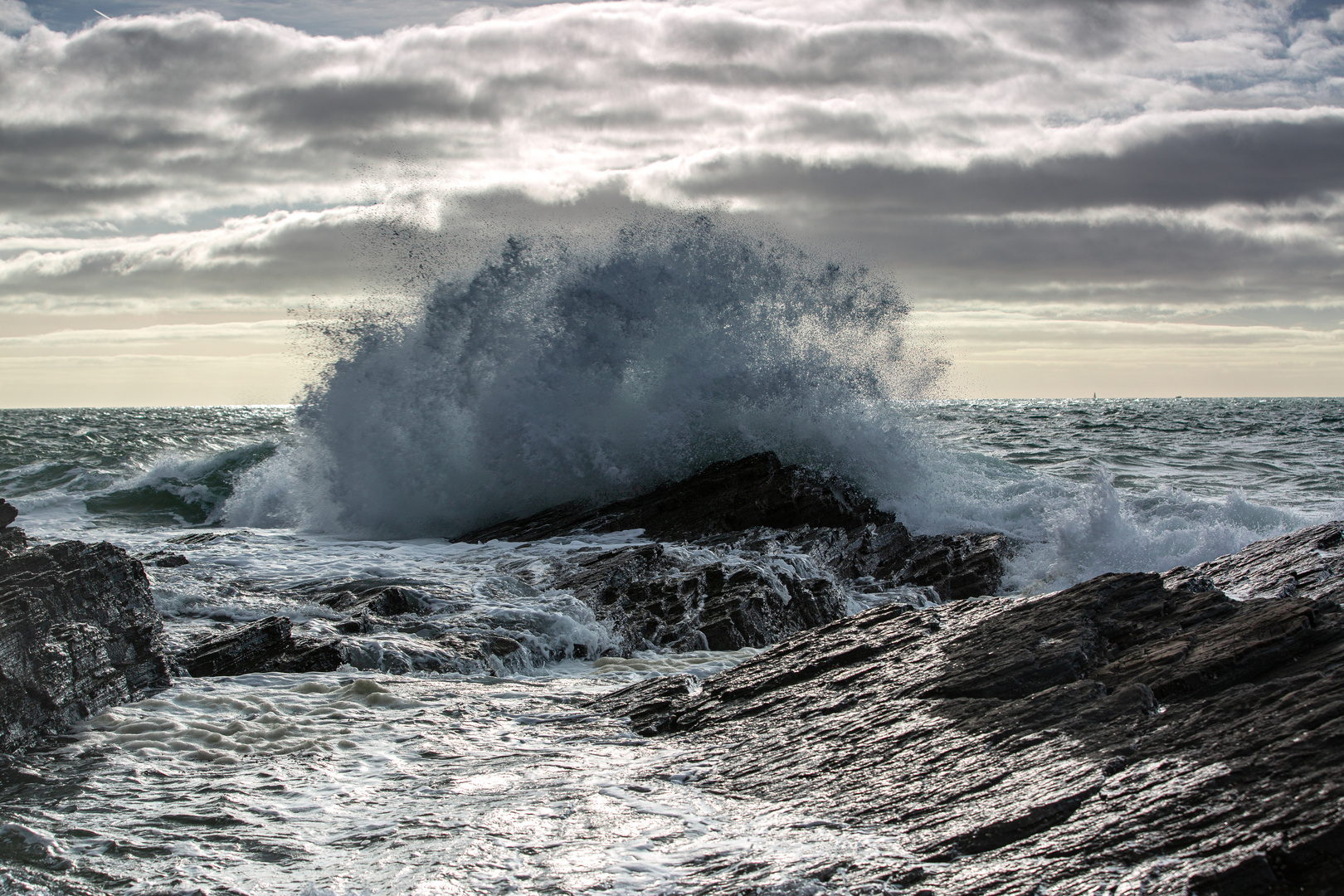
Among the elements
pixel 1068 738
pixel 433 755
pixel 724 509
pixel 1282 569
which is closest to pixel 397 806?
pixel 433 755

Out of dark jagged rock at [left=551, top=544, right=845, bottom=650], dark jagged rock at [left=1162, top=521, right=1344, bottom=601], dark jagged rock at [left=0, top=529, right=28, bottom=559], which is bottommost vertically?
dark jagged rock at [left=551, top=544, right=845, bottom=650]

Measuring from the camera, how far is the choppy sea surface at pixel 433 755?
10.8ft

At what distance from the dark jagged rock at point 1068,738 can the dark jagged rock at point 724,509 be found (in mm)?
4219

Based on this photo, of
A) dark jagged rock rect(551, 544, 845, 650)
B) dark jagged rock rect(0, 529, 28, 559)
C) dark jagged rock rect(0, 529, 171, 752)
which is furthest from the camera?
dark jagged rock rect(551, 544, 845, 650)

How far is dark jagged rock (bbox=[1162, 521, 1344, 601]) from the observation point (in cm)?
493

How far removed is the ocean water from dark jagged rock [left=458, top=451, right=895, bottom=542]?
1.35ft

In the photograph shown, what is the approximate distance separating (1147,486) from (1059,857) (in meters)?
13.2

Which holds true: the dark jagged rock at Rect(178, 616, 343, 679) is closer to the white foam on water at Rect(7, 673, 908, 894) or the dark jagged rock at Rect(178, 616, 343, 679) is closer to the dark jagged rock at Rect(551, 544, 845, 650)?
the white foam on water at Rect(7, 673, 908, 894)

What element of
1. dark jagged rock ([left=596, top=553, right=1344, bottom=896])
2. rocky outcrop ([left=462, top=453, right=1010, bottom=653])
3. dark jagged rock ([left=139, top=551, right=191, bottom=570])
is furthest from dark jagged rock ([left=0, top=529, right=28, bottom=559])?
rocky outcrop ([left=462, top=453, right=1010, bottom=653])

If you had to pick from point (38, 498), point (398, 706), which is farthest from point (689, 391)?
point (38, 498)

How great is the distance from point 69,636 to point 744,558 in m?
5.14

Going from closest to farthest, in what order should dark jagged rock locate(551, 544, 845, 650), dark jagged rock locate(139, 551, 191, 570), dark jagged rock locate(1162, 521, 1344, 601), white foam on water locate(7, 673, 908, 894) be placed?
white foam on water locate(7, 673, 908, 894), dark jagged rock locate(1162, 521, 1344, 601), dark jagged rock locate(551, 544, 845, 650), dark jagged rock locate(139, 551, 191, 570)

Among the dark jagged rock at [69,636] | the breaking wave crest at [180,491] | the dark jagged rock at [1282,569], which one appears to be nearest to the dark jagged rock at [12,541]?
the dark jagged rock at [69,636]

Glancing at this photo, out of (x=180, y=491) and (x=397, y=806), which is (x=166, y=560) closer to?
(x=397, y=806)
